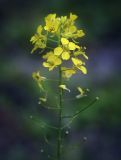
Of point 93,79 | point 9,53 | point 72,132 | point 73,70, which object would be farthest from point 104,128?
point 73,70

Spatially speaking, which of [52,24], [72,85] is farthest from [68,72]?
[72,85]

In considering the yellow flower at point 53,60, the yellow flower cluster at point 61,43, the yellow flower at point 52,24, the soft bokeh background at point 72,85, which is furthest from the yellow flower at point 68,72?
the soft bokeh background at point 72,85

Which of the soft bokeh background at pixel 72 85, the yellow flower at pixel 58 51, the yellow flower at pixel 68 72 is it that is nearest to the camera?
the yellow flower at pixel 58 51

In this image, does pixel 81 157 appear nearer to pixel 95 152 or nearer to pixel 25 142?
pixel 95 152

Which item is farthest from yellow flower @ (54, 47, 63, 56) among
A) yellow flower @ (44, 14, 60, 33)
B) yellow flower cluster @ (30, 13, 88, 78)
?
yellow flower @ (44, 14, 60, 33)

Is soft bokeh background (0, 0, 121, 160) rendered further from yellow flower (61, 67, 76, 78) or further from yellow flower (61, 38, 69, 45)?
yellow flower (61, 38, 69, 45)

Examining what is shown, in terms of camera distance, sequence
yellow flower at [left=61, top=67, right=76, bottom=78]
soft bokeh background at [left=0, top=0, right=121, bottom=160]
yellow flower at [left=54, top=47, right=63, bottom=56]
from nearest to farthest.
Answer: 1. yellow flower at [left=54, top=47, right=63, bottom=56]
2. yellow flower at [left=61, top=67, right=76, bottom=78]
3. soft bokeh background at [left=0, top=0, right=121, bottom=160]

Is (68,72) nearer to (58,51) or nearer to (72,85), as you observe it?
(58,51)

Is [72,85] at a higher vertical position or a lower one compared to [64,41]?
lower

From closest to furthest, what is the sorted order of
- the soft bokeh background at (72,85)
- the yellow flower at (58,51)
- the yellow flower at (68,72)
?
1. the yellow flower at (58,51)
2. the yellow flower at (68,72)
3. the soft bokeh background at (72,85)

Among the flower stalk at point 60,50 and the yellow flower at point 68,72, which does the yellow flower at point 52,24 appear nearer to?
the flower stalk at point 60,50
